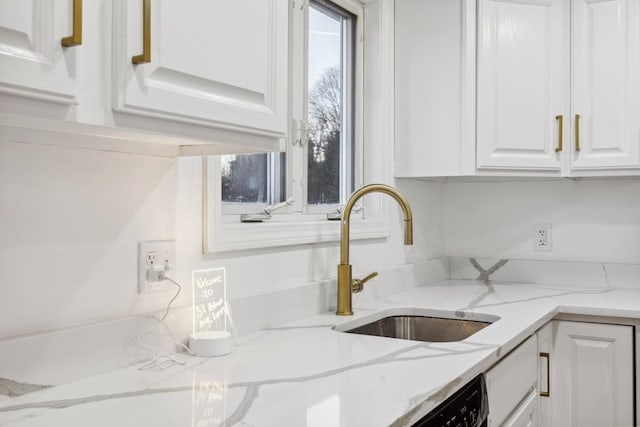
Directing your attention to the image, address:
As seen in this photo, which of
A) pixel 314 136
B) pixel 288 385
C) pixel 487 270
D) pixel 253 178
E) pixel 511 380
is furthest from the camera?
pixel 487 270

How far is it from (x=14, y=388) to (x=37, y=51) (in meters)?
0.58

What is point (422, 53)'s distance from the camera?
93.4 inches

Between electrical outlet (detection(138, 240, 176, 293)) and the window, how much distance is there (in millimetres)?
391

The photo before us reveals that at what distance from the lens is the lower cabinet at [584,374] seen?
76.1 inches

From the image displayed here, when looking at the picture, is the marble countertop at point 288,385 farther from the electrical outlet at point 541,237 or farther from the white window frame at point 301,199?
the electrical outlet at point 541,237

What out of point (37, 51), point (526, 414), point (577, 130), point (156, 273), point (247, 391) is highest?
point (577, 130)

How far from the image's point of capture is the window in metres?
1.83

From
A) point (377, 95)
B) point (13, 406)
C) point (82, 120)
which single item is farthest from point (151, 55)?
point (377, 95)

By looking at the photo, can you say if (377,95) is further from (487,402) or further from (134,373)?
(134,373)

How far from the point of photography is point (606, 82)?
2.26 m

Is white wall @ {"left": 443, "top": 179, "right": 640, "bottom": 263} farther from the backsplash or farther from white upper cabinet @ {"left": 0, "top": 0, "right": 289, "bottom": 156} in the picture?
white upper cabinet @ {"left": 0, "top": 0, "right": 289, "bottom": 156}

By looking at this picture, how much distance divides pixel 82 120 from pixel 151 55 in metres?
0.14

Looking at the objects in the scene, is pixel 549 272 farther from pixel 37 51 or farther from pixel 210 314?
pixel 37 51

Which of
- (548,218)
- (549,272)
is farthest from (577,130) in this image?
(549,272)
